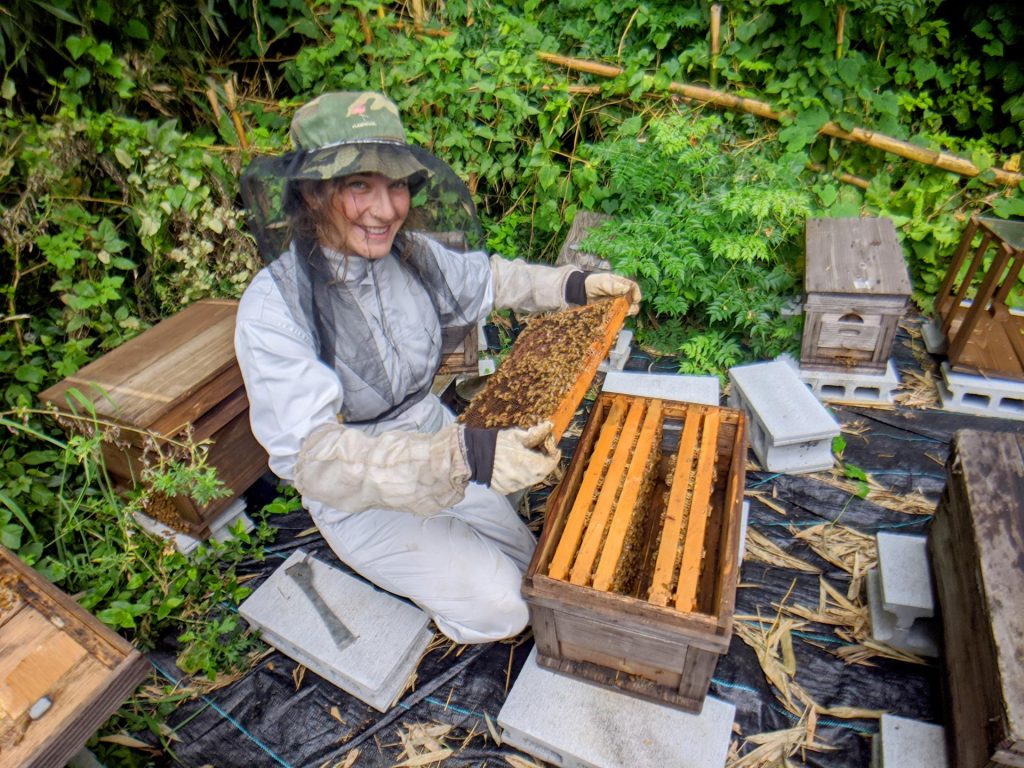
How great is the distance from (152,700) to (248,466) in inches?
42.2

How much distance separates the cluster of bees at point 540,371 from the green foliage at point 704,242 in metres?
1.28

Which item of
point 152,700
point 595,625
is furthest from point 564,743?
point 152,700

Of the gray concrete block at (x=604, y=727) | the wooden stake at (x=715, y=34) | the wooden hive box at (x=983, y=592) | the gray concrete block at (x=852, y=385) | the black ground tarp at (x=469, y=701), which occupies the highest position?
the wooden stake at (x=715, y=34)

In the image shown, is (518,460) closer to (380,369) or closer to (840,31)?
(380,369)

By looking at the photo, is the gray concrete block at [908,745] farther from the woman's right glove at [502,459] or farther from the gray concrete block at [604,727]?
the woman's right glove at [502,459]

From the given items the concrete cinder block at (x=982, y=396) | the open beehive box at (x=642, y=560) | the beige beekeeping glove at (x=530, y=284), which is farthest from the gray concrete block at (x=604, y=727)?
the concrete cinder block at (x=982, y=396)

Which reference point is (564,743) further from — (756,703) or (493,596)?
(756,703)

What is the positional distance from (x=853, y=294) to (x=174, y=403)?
11.9ft

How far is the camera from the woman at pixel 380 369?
6.40 feet

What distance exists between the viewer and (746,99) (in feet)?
15.5

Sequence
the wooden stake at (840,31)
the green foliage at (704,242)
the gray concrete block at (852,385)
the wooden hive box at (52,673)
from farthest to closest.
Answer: the wooden stake at (840,31), the green foliage at (704,242), the gray concrete block at (852,385), the wooden hive box at (52,673)

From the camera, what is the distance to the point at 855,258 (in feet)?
11.7

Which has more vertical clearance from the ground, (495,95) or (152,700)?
(495,95)

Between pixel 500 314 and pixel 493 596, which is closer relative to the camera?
pixel 493 596
